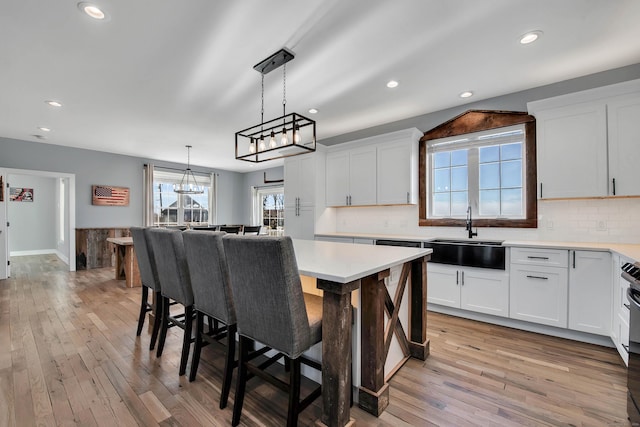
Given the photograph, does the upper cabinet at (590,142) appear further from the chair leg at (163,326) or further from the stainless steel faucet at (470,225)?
the chair leg at (163,326)

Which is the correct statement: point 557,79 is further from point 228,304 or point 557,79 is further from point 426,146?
point 228,304

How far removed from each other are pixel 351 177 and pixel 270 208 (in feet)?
14.3

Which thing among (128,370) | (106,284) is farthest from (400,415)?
(106,284)

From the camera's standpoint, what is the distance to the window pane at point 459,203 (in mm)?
3639

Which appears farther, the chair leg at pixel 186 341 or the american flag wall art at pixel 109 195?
the american flag wall art at pixel 109 195

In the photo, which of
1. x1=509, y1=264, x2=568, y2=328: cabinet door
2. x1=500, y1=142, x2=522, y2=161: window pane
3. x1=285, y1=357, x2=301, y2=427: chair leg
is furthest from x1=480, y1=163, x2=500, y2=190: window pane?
x1=285, y1=357, x2=301, y2=427: chair leg

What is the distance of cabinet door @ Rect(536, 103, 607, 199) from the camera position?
2.58m

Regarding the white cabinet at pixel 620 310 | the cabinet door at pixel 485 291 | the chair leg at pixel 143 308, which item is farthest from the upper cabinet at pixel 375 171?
→ the chair leg at pixel 143 308

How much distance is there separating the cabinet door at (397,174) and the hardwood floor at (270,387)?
1.70 m

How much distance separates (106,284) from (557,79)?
6.85 meters

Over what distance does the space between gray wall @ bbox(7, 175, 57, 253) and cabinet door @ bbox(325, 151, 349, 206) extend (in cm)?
862

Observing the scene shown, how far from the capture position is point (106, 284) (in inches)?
181

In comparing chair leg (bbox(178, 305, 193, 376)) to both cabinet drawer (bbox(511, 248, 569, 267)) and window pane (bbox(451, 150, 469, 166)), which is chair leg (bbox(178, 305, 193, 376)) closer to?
cabinet drawer (bbox(511, 248, 569, 267))

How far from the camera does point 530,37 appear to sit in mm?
2215
